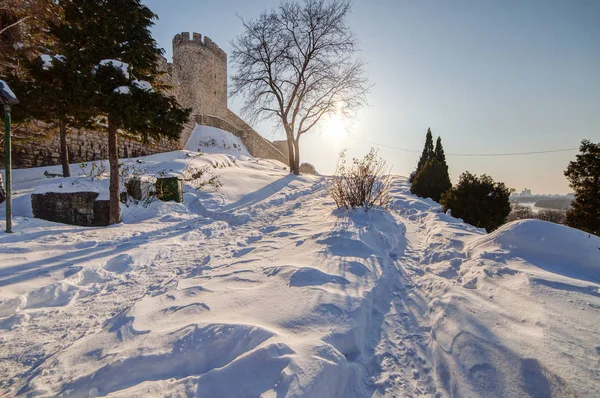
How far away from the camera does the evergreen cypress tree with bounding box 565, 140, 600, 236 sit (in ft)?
18.2

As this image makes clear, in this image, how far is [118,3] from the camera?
4949 mm

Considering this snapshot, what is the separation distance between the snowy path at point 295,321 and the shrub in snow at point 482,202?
2.41 meters

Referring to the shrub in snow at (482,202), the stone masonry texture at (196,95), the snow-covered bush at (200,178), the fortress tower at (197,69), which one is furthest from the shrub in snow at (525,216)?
the fortress tower at (197,69)

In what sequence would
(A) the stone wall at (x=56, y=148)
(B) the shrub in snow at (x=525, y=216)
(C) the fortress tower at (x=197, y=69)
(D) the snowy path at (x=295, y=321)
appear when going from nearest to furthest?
(D) the snowy path at (x=295, y=321)
(B) the shrub in snow at (x=525, y=216)
(A) the stone wall at (x=56, y=148)
(C) the fortress tower at (x=197, y=69)

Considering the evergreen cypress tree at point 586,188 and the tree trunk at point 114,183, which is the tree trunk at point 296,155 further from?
the evergreen cypress tree at point 586,188

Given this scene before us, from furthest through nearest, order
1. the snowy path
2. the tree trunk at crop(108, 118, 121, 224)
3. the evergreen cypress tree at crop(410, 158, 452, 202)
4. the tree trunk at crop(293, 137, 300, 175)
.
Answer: the tree trunk at crop(293, 137, 300, 175) < the evergreen cypress tree at crop(410, 158, 452, 202) < the tree trunk at crop(108, 118, 121, 224) < the snowy path

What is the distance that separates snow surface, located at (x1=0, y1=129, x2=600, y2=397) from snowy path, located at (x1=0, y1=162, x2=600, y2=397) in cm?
1

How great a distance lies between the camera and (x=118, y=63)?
4547mm

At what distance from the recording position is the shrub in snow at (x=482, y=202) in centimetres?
547

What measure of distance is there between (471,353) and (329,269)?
1.41 metres

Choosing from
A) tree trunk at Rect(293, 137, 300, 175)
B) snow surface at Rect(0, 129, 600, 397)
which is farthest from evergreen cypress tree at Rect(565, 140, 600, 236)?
tree trunk at Rect(293, 137, 300, 175)

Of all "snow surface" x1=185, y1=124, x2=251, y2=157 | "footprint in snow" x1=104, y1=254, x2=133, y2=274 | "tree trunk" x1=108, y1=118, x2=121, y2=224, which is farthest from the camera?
"snow surface" x1=185, y1=124, x2=251, y2=157

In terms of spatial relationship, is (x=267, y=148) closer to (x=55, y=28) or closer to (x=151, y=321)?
(x=55, y=28)

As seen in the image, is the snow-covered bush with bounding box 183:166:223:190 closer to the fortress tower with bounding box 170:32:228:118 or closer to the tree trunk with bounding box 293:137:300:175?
the tree trunk with bounding box 293:137:300:175
